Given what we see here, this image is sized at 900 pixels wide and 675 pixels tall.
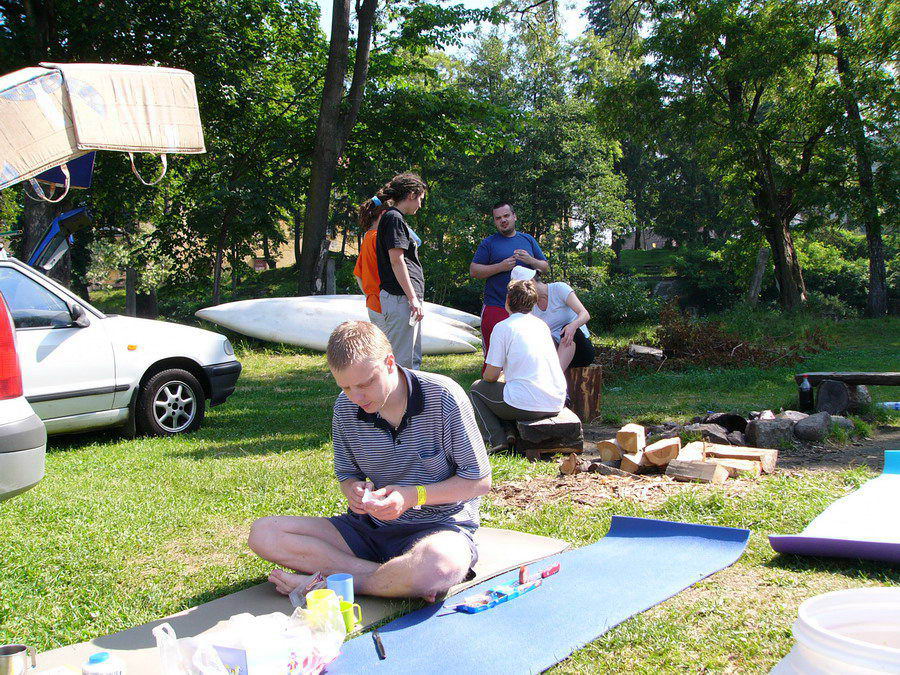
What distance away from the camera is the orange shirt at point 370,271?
654 centimetres

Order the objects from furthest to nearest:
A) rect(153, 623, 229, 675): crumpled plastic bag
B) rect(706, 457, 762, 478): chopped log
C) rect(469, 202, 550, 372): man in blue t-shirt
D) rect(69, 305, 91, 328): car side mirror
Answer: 1. rect(469, 202, 550, 372): man in blue t-shirt
2. rect(69, 305, 91, 328): car side mirror
3. rect(706, 457, 762, 478): chopped log
4. rect(153, 623, 229, 675): crumpled plastic bag

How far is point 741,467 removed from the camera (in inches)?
225

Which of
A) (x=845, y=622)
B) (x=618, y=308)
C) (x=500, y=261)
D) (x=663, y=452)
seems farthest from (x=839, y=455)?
(x=618, y=308)

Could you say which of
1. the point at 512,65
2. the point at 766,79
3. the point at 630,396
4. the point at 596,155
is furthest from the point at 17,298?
the point at 512,65

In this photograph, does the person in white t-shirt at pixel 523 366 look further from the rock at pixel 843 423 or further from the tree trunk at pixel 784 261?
the tree trunk at pixel 784 261

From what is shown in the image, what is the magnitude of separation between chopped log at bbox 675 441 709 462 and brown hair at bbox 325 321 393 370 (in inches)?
140

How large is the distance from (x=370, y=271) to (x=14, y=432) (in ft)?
11.0

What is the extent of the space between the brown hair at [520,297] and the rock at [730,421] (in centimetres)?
258

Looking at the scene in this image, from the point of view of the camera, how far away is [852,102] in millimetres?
18766

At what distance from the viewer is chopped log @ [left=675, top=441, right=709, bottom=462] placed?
19.2ft

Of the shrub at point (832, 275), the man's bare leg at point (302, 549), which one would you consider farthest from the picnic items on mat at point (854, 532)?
the shrub at point (832, 275)

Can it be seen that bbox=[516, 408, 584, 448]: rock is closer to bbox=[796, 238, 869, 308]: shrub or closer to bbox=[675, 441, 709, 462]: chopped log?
bbox=[675, 441, 709, 462]: chopped log

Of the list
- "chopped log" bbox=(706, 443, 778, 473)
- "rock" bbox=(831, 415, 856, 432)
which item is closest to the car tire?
"chopped log" bbox=(706, 443, 778, 473)

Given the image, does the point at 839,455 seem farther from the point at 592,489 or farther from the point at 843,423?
the point at 592,489
